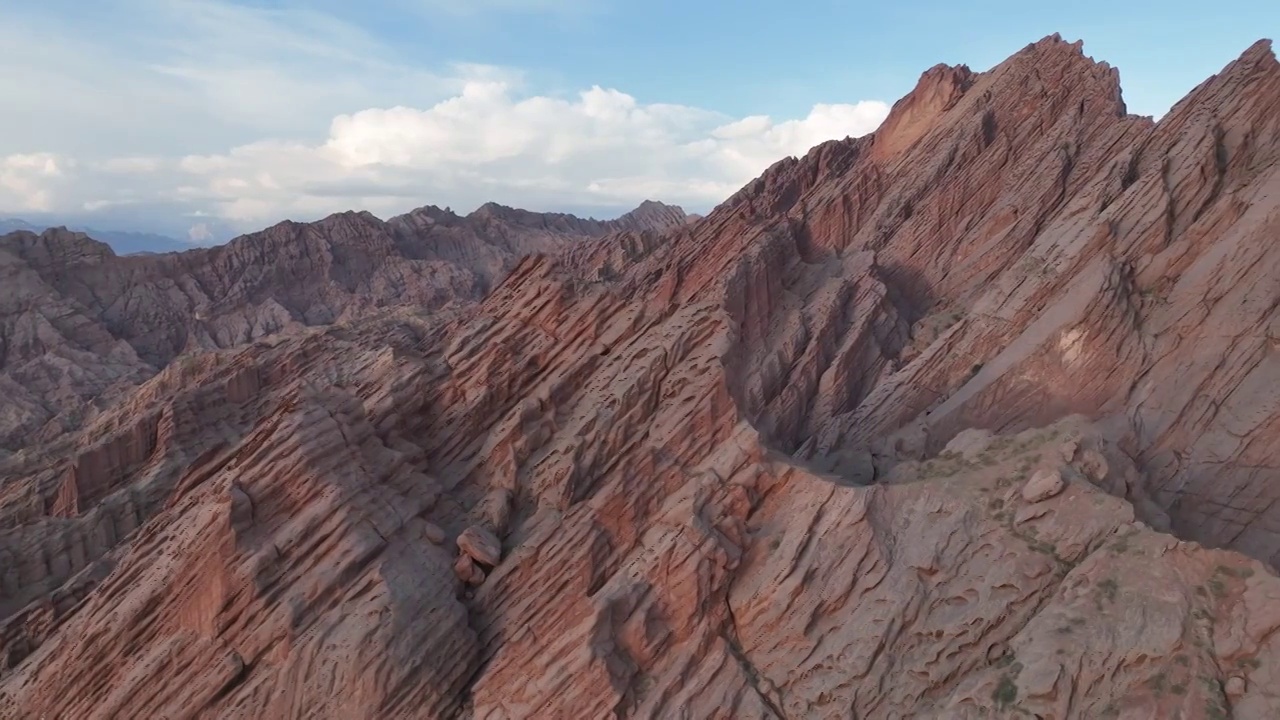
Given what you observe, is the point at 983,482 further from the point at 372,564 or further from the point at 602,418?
the point at 372,564

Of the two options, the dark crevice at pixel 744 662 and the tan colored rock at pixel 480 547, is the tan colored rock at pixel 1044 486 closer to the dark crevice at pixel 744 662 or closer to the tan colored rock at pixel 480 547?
the dark crevice at pixel 744 662

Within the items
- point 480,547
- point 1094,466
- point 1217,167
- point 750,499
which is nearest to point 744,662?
point 750,499

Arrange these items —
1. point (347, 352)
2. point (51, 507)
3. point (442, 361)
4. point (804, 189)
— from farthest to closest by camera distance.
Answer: point (804, 189), point (347, 352), point (51, 507), point (442, 361)

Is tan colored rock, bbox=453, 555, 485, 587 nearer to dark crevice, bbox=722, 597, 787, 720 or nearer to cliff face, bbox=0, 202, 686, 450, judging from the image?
dark crevice, bbox=722, 597, 787, 720

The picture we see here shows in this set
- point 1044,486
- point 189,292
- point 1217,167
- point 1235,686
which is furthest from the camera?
point 189,292

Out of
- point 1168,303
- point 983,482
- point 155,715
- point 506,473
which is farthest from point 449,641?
point 1168,303

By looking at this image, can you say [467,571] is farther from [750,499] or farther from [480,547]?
[750,499]
